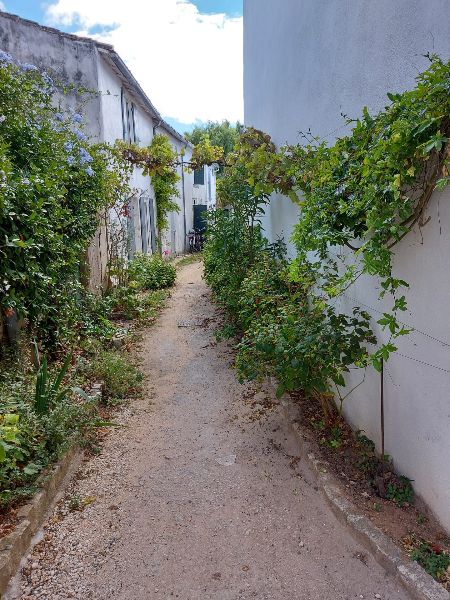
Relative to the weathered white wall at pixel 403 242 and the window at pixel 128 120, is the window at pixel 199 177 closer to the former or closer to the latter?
the window at pixel 128 120

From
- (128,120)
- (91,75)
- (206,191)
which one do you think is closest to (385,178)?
(91,75)

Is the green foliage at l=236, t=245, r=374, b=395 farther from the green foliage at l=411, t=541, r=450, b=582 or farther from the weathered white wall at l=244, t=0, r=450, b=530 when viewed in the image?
the green foliage at l=411, t=541, r=450, b=582

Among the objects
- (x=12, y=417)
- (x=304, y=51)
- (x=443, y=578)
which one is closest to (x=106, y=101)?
(x=304, y=51)

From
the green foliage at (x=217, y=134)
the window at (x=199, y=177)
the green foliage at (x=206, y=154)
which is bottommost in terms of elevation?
the green foliage at (x=206, y=154)

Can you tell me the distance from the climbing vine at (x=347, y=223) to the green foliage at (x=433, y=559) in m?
1.10

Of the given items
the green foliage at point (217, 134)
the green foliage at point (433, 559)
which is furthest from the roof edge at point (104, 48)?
the green foliage at point (217, 134)

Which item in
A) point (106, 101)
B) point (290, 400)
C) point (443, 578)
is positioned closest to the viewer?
point (443, 578)

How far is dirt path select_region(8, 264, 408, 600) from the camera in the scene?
242 centimetres

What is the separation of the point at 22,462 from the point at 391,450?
281 centimetres

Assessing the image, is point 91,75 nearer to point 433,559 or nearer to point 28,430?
point 28,430

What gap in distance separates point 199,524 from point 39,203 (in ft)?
10.2

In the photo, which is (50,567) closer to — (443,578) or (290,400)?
(443,578)

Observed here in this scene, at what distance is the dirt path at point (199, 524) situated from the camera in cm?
242

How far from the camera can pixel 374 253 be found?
2.26 m
